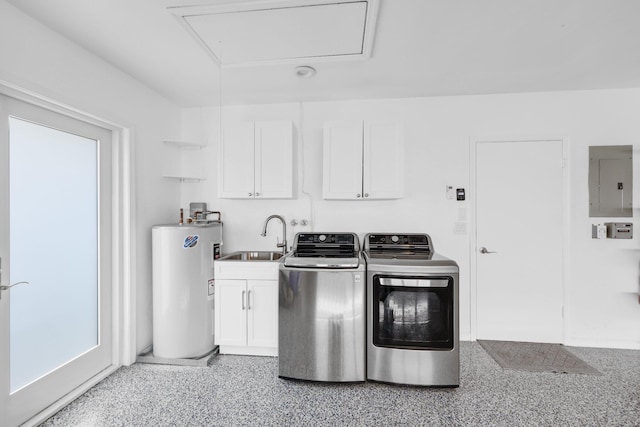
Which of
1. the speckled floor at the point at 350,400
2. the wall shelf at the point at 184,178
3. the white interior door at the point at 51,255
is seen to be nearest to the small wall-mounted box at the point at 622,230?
the speckled floor at the point at 350,400

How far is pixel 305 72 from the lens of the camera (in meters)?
2.39

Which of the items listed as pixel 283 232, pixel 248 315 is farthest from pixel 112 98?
pixel 248 315

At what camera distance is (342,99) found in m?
3.02

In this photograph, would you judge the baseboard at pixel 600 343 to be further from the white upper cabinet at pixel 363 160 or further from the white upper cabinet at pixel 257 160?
the white upper cabinet at pixel 257 160

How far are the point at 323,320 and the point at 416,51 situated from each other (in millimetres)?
2087

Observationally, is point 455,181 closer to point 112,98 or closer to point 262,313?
point 262,313

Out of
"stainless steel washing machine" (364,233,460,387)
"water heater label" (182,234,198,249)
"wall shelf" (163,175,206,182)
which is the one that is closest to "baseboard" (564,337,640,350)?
"stainless steel washing machine" (364,233,460,387)

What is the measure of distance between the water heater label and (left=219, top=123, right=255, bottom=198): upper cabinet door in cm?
51

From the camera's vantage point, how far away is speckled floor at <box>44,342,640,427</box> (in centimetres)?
182

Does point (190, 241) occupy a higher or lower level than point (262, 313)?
higher

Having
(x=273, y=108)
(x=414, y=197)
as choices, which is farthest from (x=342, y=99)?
(x=414, y=197)

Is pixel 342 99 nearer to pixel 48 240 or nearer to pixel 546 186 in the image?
pixel 546 186

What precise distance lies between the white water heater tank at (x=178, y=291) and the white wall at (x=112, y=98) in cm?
19

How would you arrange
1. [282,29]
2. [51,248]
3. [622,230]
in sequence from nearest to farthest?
1. [282,29]
2. [51,248]
3. [622,230]
